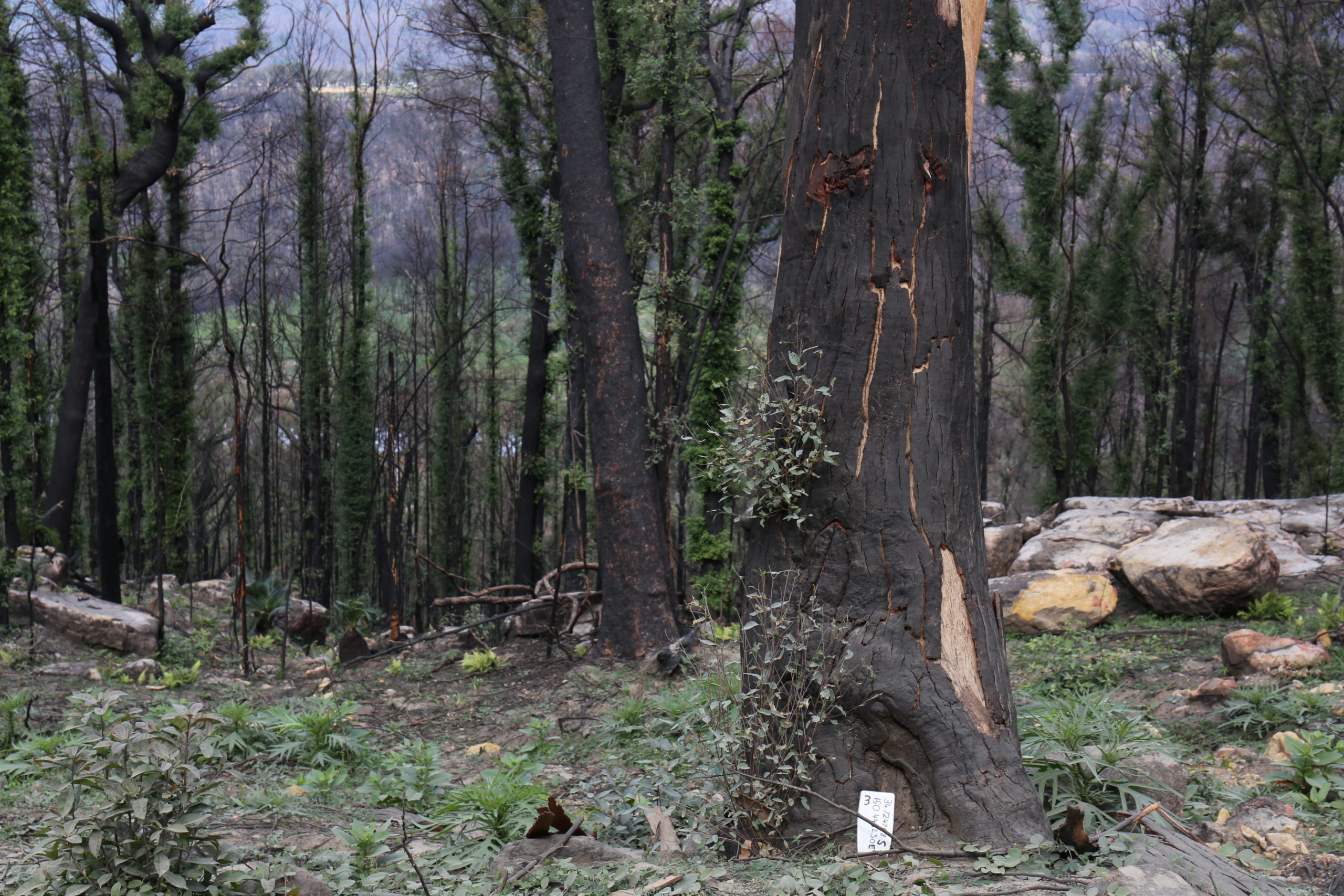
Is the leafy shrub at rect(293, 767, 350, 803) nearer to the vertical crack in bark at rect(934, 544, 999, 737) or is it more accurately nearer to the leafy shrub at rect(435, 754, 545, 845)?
the leafy shrub at rect(435, 754, 545, 845)

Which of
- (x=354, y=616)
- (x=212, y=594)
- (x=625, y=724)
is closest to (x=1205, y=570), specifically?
(x=625, y=724)

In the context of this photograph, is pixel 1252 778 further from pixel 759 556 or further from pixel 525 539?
pixel 525 539

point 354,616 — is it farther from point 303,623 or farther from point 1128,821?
point 1128,821

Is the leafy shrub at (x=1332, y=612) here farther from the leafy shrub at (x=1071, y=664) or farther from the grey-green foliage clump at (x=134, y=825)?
the grey-green foliage clump at (x=134, y=825)

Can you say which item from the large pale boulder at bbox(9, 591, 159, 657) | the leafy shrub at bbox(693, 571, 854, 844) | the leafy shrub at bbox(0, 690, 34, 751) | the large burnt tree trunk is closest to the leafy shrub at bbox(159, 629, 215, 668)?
the large pale boulder at bbox(9, 591, 159, 657)

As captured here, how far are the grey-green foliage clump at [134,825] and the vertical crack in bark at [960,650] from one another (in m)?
2.29

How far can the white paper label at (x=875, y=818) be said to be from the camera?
2828mm

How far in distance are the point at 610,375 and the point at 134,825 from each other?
5186 mm

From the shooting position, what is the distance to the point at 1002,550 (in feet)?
29.6

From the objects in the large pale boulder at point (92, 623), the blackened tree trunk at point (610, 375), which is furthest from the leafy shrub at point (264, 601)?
the blackened tree trunk at point (610, 375)

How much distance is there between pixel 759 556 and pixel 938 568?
0.65m

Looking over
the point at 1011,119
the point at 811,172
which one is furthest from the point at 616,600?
the point at 1011,119

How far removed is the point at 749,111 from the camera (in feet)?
59.3

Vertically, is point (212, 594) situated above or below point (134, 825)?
below
